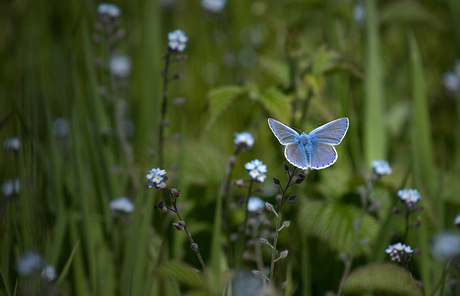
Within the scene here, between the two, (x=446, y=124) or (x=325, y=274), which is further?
(x=446, y=124)

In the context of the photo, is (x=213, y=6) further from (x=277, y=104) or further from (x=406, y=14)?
(x=277, y=104)

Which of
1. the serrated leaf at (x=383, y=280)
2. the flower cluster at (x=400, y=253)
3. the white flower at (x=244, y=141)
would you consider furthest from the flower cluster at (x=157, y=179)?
the flower cluster at (x=400, y=253)

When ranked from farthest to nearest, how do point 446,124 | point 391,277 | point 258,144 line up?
point 446,124
point 258,144
point 391,277

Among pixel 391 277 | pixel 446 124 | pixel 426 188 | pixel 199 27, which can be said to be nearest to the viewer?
pixel 391 277

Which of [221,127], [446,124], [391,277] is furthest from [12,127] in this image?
[446,124]

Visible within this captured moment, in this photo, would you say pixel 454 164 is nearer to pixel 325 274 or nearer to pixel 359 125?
pixel 359 125

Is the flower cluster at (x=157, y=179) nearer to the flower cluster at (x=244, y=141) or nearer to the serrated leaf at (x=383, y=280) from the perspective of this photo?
the flower cluster at (x=244, y=141)

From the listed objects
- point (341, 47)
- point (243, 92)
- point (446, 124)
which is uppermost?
point (341, 47)
